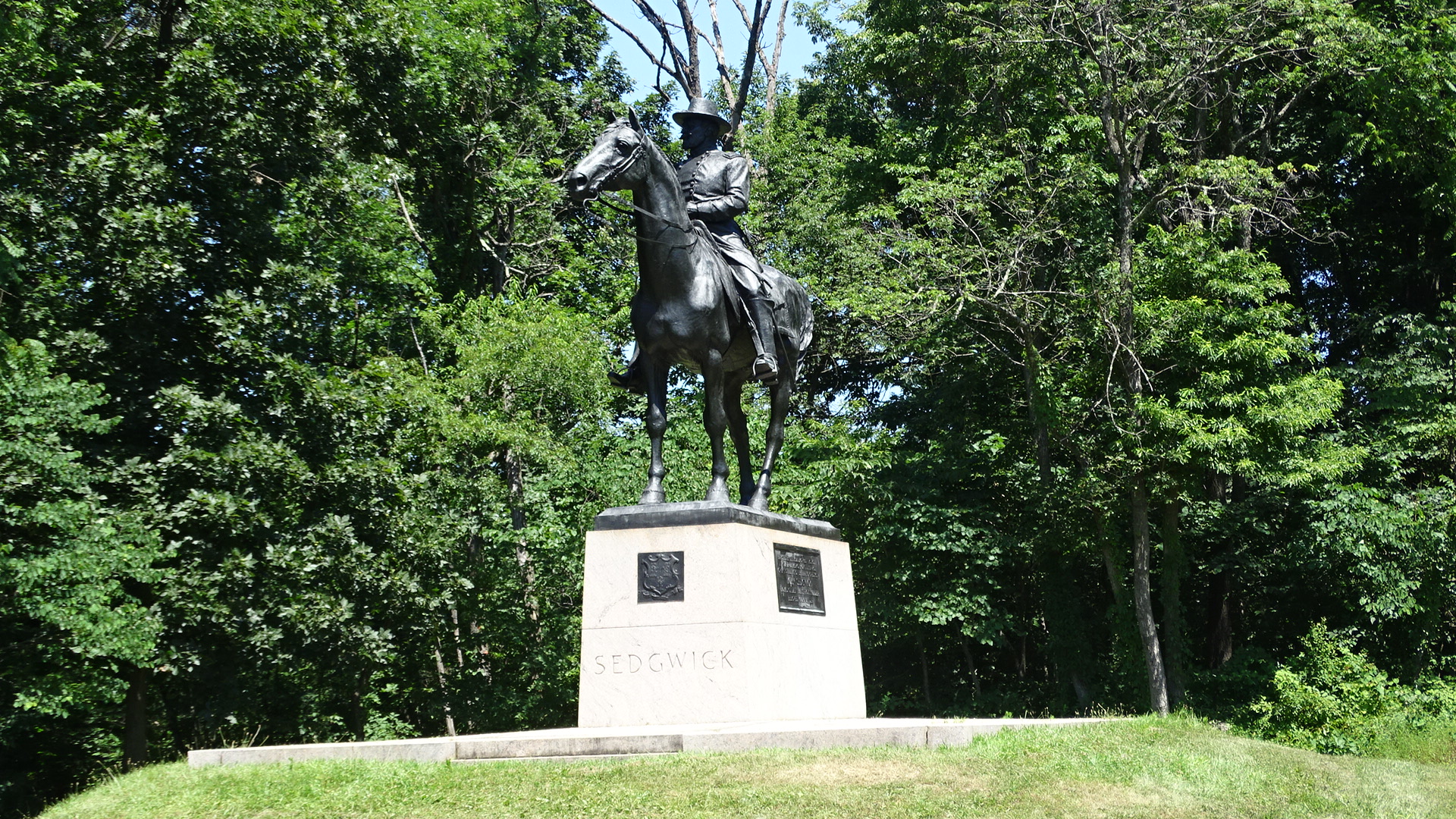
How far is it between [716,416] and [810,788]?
4.61 metres

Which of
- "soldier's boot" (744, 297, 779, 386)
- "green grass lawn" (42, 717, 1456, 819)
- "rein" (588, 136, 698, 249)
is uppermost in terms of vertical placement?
"rein" (588, 136, 698, 249)

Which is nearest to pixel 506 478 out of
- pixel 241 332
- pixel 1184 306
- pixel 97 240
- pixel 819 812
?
pixel 241 332

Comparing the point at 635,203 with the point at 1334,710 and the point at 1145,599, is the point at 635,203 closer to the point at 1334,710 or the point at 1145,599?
the point at 1334,710

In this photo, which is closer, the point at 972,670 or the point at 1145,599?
the point at 1145,599

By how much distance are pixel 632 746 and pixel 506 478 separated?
626 inches

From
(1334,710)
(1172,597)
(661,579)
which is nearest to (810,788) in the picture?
(661,579)

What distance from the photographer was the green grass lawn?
255 inches

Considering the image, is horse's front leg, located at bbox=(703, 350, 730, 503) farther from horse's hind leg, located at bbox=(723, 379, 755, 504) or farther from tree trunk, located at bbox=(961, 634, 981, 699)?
tree trunk, located at bbox=(961, 634, 981, 699)

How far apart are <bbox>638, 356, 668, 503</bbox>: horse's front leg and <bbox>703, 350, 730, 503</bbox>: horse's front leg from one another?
0.38 metres

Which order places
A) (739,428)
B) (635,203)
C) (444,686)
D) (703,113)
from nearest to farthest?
(635,203) < (703,113) < (739,428) < (444,686)

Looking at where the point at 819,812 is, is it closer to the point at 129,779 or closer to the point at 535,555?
the point at 129,779

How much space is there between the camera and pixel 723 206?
10.8 m

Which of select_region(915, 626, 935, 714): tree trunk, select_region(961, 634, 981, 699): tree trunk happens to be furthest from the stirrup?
select_region(961, 634, 981, 699): tree trunk

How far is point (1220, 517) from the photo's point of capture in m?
22.2
